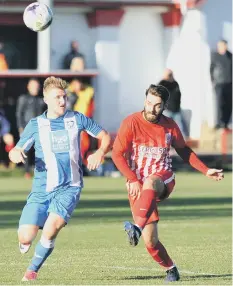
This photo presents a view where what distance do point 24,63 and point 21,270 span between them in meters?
19.7

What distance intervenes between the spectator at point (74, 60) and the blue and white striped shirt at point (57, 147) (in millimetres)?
18687

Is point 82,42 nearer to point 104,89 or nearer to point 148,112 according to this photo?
point 104,89

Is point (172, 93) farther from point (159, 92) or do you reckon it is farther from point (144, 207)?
point (144, 207)

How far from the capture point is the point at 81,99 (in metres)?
27.2

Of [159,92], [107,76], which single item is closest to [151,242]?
[159,92]

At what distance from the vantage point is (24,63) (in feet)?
105

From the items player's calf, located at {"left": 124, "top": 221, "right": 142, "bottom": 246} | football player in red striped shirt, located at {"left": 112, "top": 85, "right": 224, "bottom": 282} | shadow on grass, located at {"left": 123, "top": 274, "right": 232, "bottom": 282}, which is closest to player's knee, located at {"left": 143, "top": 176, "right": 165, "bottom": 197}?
football player in red striped shirt, located at {"left": 112, "top": 85, "right": 224, "bottom": 282}

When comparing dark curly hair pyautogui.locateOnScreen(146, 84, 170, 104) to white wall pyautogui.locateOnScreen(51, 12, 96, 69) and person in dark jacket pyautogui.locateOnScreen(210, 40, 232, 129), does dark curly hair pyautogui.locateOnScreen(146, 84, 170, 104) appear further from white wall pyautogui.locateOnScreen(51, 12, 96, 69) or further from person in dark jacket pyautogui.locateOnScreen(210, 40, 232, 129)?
white wall pyautogui.locateOnScreen(51, 12, 96, 69)

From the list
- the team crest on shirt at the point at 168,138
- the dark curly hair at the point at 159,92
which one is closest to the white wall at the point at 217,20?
the team crest on shirt at the point at 168,138

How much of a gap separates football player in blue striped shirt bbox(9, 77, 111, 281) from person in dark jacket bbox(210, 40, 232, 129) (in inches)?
734

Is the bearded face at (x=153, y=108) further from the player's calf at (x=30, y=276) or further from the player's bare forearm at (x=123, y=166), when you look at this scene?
the player's calf at (x=30, y=276)

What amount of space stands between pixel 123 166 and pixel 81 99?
15.4 m

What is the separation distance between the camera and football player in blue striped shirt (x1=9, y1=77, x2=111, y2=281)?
463 inches

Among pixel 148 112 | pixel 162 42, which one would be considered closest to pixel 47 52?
pixel 162 42
